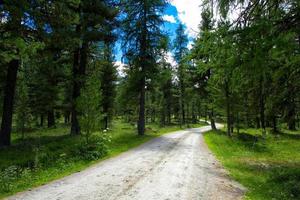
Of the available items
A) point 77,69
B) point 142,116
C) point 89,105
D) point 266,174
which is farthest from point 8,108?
point 266,174

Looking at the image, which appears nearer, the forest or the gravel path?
the gravel path

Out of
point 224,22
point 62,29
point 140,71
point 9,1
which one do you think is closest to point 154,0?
point 140,71

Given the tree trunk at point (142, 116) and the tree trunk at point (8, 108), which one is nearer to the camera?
the tree trunk at point (8, 108)

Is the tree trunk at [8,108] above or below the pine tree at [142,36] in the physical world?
below

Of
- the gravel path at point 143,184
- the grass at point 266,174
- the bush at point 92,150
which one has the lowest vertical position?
the grass at point 266,174

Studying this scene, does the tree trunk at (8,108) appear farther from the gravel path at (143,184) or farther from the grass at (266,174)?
the grass at (266,174)

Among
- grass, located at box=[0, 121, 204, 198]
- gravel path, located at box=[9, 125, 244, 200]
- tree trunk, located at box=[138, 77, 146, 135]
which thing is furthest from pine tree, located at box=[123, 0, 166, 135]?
gravel path, located at box=[9, 125, 244, 200]

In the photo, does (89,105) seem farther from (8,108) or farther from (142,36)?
(142,36)

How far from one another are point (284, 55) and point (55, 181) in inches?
330

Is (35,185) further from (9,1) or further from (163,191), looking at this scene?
(9,1)

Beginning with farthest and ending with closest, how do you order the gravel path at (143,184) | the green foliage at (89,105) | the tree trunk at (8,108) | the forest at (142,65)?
the tree trunk at (8,108) < the green foliage at (89,105) < the forest at (142,65) < the gravel path at (143,184)

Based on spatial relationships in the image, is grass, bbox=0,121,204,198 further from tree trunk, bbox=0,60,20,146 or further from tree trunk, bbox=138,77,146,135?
tree trunk, bbox=138,77,146,135

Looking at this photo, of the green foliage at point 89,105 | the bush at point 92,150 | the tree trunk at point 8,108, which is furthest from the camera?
the tree trunk at point 8,108

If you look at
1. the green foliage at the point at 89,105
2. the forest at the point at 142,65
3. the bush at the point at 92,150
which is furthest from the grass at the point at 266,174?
the green foliage at the point at 89,105
